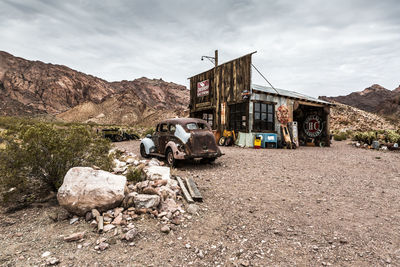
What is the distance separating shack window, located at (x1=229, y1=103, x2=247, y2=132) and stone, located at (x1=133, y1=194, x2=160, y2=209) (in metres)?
10.7

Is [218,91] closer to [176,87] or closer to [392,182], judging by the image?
[392,182]

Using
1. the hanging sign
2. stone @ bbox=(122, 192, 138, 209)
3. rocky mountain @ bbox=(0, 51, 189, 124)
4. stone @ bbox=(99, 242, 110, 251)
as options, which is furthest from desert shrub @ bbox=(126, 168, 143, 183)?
rocky mountain @ bbox=(0, 51, 189, 124)

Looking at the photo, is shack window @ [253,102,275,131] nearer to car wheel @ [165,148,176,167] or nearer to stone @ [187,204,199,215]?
car wheel @ [165,148,176,167]

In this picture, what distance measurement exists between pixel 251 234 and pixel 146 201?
1.77m

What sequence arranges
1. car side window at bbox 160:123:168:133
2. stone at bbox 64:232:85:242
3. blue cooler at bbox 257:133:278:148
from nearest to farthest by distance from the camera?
stone at bbox 64:232:85:242 < car side window at bbox 160:123:168:133 < blue cooler at bbox 257:133:278:148

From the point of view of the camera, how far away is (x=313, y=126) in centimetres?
1667

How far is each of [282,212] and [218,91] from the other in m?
12.7

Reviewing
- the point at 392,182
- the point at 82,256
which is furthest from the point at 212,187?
the point at 392,182

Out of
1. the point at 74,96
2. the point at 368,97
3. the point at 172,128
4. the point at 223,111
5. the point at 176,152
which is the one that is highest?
the point at 368,97

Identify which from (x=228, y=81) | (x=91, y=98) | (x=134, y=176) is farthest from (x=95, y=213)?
(x=91, y=98)

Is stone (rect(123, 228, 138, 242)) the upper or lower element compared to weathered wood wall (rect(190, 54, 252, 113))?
lower

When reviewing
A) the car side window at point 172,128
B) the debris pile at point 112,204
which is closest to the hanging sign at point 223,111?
the car side window at point 172,128

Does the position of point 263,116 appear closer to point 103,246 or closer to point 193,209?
point 193,209

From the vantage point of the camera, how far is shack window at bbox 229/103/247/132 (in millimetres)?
A: 13688
